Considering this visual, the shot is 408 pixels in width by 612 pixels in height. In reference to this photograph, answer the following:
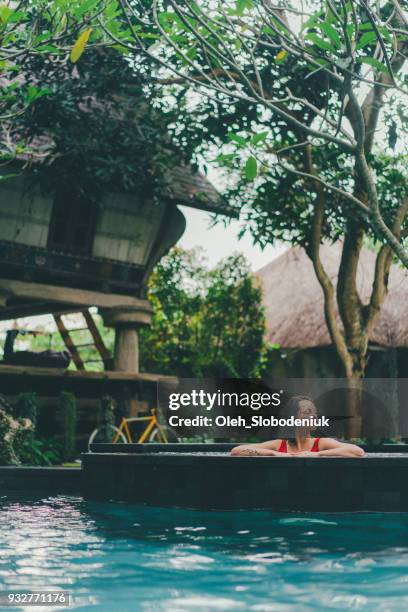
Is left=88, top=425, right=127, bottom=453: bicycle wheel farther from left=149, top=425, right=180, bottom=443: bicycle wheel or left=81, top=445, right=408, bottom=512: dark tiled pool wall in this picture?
left=81, top=445, right=408, bottom=512: dark tiled pool wall

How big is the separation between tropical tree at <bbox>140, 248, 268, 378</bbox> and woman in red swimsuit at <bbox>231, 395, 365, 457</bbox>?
393 inches

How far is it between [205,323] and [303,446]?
11.3 m

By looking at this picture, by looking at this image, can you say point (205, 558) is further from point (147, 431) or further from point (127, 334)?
point (127, 334)

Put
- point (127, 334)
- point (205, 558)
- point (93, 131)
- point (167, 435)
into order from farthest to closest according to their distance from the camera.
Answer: point (127, 334) < point (167, 435) < point (93, 131) < point (205, 558)

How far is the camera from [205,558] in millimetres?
6336

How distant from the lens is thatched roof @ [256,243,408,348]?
1931 centimetres

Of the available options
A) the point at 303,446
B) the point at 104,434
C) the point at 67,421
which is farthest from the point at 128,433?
the point at 303,446

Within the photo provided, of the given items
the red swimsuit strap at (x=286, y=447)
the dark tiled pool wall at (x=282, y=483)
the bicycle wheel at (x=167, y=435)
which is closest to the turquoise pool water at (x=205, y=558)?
the dark tiled pool wall at (x=282, y=483)

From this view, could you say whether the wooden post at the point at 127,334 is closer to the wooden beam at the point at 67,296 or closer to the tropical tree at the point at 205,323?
the wooden beam at the point at 67,296

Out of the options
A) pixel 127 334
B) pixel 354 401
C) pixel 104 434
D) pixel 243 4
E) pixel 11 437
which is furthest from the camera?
pixel 127 334

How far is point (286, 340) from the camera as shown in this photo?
20953 mm

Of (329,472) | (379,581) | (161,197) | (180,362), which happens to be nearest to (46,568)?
(379,581)

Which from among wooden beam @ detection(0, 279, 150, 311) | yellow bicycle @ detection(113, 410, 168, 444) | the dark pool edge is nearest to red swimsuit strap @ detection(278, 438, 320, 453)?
the dark pool edge

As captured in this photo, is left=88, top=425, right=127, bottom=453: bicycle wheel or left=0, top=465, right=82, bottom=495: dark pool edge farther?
left=88, top=425, right=127, bottom=453: bicycle wheel
